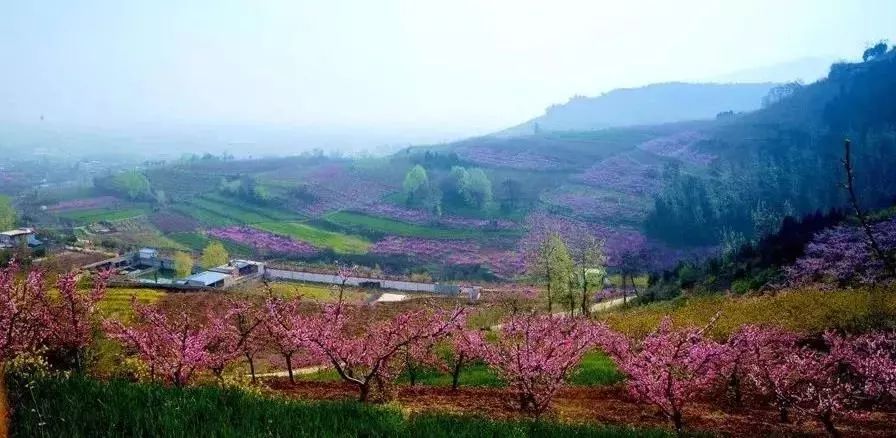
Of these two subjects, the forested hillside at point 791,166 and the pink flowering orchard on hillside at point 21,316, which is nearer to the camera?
the pink flowering orchard on hillside at point 21,316

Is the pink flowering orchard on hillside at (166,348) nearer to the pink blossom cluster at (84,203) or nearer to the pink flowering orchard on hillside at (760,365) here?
the pink flowering orchard on hillside at (760,365)

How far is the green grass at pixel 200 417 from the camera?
6332 millimetres

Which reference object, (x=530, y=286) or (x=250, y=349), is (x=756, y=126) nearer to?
(x=530, y=286)

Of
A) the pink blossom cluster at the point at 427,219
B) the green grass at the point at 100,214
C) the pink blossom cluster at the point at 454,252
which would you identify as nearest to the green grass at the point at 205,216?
the green grass at the point at 100,214

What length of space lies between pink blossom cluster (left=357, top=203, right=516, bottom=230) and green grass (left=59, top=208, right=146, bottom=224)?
135 ft

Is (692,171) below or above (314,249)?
above

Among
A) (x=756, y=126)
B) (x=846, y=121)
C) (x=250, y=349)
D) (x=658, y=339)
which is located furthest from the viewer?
(x=756, y=126)

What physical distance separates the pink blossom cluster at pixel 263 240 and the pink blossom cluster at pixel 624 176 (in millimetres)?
51584

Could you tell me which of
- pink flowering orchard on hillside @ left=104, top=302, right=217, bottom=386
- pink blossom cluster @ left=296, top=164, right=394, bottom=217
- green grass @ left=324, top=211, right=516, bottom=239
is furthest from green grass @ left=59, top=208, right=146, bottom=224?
pink flowering orchard on hillside @ left=104, top=302, right=217, bottom=386

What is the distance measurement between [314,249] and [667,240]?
48.9 meters

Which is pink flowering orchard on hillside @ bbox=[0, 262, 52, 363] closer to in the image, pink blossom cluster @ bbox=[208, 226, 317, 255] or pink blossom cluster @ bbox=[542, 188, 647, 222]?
pink blossom cluster @ bbox=[208, 226, 317, 255]

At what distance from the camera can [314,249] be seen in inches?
3125

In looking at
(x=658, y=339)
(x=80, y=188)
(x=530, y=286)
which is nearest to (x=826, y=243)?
(x=530, y=286)

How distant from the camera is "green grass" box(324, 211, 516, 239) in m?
85.0
